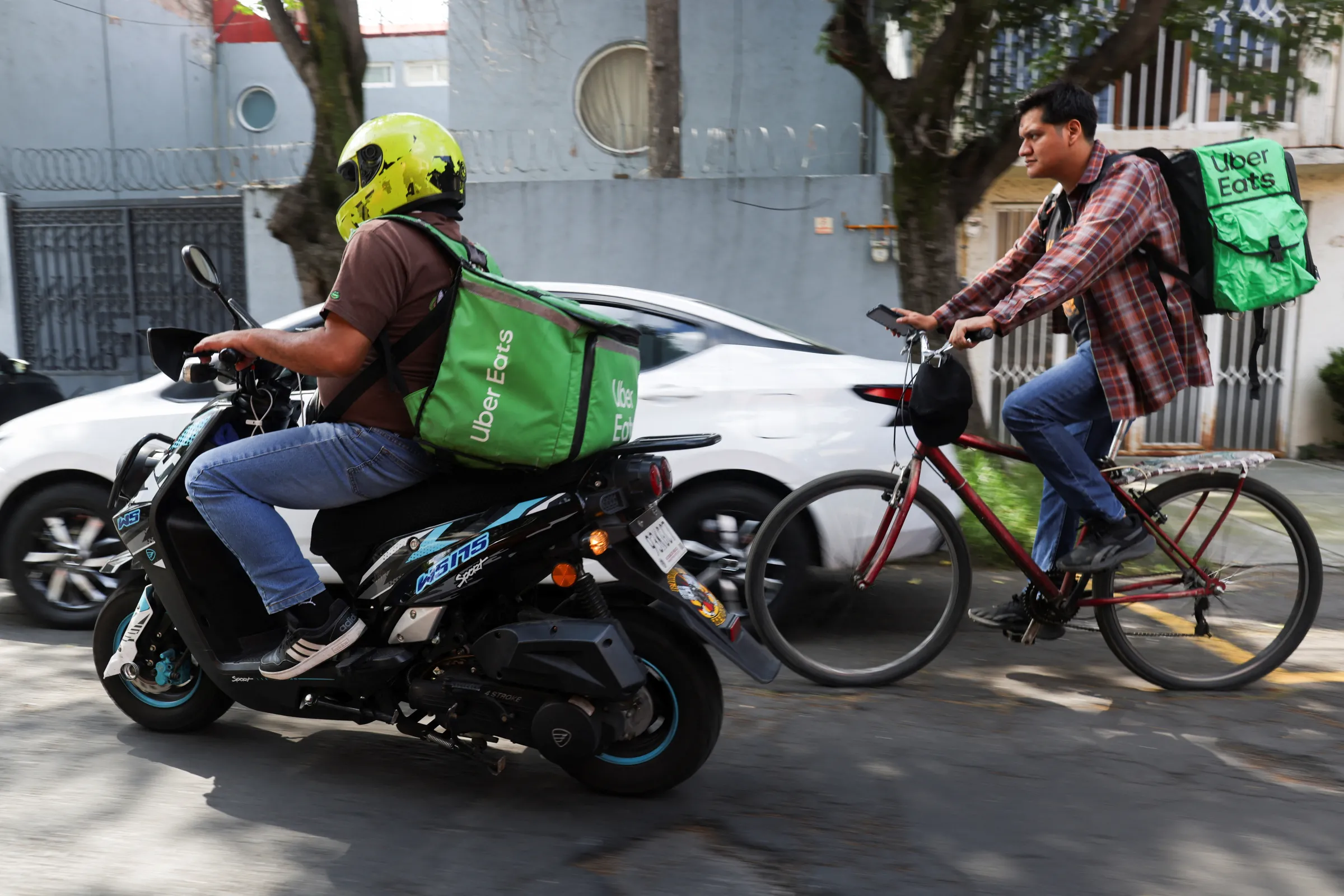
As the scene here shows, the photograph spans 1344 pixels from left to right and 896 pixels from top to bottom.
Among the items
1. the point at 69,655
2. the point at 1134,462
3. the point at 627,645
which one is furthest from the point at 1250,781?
the point at 69,655

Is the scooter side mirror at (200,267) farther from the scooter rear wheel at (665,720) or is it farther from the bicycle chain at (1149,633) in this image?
the bicycle chain at (1149,633)

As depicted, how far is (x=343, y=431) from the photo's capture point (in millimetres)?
3117

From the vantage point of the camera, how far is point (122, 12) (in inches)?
640

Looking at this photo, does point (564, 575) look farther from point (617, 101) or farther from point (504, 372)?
point (617, 101)

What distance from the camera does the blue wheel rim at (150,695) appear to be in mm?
3617

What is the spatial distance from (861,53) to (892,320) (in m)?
3.73

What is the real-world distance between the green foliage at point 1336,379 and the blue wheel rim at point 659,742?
11.1 m

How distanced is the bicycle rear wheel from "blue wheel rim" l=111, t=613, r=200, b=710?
3.12 metres

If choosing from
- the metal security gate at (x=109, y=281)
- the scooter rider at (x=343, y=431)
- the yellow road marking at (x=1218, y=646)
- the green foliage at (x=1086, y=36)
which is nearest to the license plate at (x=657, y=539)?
the scooter rider at (x=343, y=431)

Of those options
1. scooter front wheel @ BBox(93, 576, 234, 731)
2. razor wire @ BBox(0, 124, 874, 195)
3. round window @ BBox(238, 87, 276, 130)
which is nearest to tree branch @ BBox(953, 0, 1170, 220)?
razor wire @ BBox(0, 124, 874, 195)

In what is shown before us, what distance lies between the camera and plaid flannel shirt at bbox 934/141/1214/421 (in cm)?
387

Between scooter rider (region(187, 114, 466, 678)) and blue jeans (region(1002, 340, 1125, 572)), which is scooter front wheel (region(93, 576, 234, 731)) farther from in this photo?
blue jeans (region(1002, 340, 1125, 572))

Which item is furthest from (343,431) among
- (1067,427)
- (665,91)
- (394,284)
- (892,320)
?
(665,91)

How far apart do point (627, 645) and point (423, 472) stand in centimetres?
74
